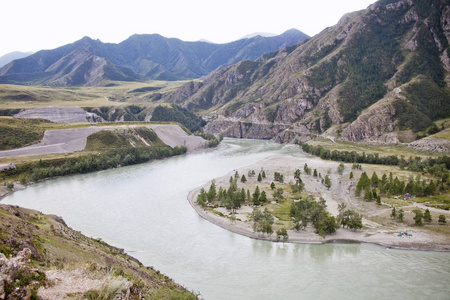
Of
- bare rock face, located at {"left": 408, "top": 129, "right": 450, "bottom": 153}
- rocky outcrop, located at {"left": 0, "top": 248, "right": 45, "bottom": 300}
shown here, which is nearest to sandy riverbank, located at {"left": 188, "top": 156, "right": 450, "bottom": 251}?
rocky outcrop, located at {"left": 0, "top": 248, "right": 45, "bottom": 300}

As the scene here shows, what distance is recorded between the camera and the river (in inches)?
1308

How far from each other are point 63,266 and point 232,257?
24.9 m

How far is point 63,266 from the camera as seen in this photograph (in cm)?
2206

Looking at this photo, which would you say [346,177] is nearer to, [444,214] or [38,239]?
[444,214]

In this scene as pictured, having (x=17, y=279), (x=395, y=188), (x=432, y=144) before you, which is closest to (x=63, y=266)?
(x=17, y=279)

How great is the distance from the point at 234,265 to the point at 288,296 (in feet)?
31.2

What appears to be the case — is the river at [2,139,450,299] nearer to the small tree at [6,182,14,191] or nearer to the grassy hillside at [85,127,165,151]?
the small tree at [6,182,14,191]

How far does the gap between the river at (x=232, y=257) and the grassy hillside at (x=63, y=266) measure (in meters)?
9.31

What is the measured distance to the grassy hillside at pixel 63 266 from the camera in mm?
15430

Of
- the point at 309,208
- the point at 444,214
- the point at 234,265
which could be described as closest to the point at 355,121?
the point at 444,214

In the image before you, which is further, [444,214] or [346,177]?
[346,177]

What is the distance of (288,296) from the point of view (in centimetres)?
3155

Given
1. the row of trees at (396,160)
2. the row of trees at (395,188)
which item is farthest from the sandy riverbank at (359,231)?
the row of trees at (396,160)

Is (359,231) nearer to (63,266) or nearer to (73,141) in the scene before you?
(63,266)
